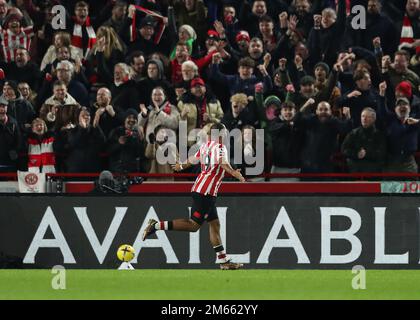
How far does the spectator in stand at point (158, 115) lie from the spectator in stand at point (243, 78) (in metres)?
1.00

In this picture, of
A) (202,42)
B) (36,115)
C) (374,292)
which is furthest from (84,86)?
(374,292)

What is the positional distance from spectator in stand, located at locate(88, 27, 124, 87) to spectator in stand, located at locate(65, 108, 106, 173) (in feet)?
4.05

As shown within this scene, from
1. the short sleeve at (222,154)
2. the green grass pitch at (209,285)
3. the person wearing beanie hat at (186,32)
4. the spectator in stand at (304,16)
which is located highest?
the spectator in stand at (304,16)

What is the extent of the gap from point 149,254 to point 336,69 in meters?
4.09

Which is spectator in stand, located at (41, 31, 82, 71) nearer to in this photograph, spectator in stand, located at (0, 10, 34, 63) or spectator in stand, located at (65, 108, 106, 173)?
spectator in stand, located at (0, 10, 34, 63)

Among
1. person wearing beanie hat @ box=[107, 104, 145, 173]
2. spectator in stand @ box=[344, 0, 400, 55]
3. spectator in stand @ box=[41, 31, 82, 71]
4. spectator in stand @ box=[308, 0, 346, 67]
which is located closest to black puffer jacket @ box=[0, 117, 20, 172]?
person wearing beanie hat @ box=[107, 104, 145, 173]

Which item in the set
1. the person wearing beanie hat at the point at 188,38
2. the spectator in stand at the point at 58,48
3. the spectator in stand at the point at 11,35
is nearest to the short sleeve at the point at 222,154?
the person wearing beanie hat at the point at 188,38

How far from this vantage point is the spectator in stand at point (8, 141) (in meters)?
17.6

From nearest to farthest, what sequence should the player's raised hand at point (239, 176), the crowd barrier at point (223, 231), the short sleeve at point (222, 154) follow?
the player's raised hand at point (239, 176) → the short sleeve at point (222, 154) → the crowd barrier at point (223, 231)

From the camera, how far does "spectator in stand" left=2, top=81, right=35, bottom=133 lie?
17.9 m

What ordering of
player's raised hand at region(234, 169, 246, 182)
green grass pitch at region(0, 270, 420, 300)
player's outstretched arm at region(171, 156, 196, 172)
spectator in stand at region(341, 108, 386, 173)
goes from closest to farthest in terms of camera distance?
green grass pitch at region(0, 270, 420, 300) < player's raised hand at region(234, 169, 246, 182) < player's outstretched arm at region(171, 156, 196, 172) < spectator in stand at region(341, 108, 386, 173)

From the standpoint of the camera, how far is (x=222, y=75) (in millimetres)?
18109

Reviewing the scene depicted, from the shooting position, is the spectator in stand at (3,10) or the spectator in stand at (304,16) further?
the spectator in stand at (3,10)

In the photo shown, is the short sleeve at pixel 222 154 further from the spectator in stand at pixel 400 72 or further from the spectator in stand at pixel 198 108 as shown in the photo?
the spectator in stand at pixel 400 72
